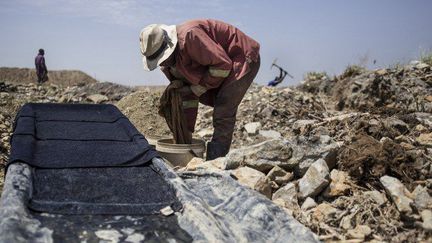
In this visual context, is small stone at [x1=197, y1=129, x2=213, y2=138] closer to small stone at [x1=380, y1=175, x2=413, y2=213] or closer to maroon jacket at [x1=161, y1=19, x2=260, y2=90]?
maroon jacket at [x1=161, y1=19, x2=260, y2=90]

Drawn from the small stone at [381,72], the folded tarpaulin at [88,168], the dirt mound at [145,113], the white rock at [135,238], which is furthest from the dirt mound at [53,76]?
the white rock at [135,238]

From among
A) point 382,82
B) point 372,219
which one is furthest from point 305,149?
point 382,82

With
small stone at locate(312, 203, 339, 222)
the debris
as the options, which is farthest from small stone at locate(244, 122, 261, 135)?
small stone at locate(312, 203, 339, 222)

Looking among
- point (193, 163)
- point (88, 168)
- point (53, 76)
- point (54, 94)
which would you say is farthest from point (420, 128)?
point (53, 76)

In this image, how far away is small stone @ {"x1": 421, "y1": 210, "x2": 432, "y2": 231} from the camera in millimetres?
2233

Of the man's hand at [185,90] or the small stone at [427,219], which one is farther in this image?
the man's hand at [185,90]

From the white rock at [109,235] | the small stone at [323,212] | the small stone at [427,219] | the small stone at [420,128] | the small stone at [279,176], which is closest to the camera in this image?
the white rock at [109,235]

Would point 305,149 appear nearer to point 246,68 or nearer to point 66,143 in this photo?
point 246,68

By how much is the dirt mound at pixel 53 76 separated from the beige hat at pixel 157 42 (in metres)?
16.5

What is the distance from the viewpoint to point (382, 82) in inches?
285

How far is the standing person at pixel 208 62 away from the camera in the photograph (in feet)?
12.6

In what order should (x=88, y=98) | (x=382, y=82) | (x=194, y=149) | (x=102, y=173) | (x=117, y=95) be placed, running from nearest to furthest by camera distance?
(x=102, y=173) → (x=194, y=149) → (x=382, y=82) → (x=88, y=98) → (x=117, y=95)

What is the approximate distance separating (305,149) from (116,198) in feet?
5.32

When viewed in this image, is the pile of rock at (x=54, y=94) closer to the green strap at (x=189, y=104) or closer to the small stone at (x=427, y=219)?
the green strap at (x=189, y=104)
